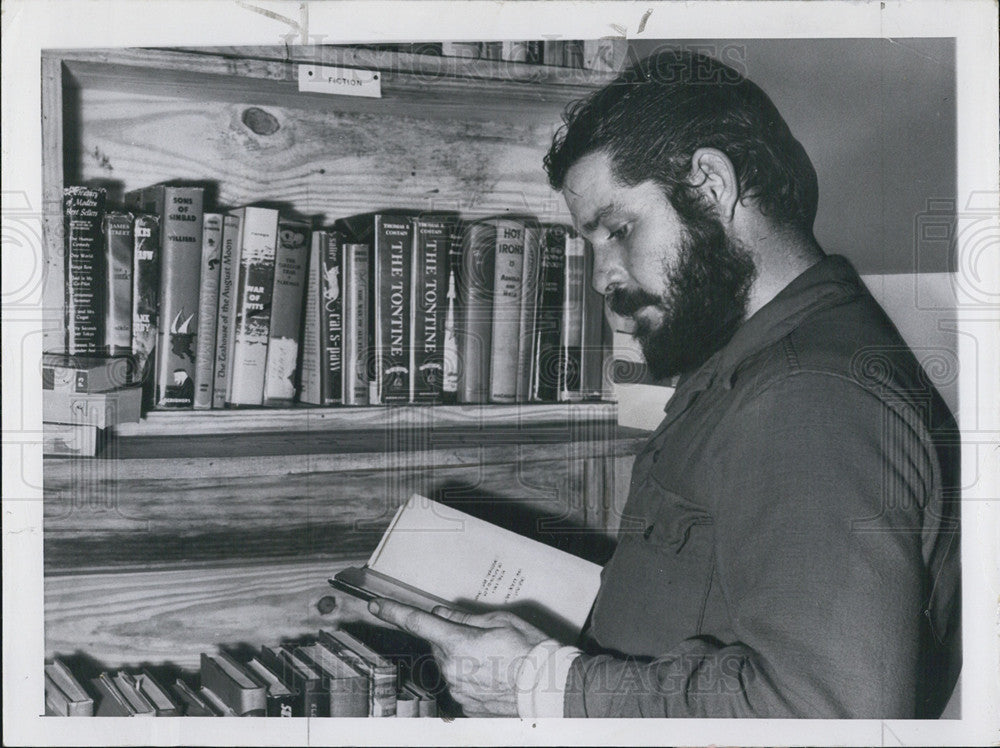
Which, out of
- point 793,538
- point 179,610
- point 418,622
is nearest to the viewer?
point 793,538

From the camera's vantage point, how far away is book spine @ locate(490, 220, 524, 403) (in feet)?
3.31

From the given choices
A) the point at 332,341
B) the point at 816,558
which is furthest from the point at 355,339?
the point at 816,558

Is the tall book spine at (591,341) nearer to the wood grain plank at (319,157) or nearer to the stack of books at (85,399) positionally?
the wood grain plank at (319,157)

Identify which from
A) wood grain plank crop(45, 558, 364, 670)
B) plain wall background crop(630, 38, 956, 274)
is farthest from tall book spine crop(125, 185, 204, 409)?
plain wall background crop(630, 38, 956, 274)

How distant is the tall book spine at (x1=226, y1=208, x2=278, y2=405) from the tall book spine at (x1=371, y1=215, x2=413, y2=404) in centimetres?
13

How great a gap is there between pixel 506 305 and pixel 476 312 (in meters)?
0.04

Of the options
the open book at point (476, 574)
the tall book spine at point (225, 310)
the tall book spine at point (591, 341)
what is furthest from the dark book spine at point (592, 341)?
the tall book spine at point (225, 310)

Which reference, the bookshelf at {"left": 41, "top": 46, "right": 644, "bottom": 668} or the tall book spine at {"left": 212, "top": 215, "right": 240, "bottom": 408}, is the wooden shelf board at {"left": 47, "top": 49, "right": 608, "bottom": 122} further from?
the tall book spine at {"left": 212, "top": 215, "right": 240, "bottom": 408}

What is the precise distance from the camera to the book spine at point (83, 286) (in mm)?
961

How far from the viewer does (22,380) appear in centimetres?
98

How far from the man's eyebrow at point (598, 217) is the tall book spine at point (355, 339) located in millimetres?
272

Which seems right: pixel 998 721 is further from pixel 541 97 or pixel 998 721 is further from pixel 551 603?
pixel 541 97

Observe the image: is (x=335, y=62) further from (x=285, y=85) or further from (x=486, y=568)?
(x=486, y=568)

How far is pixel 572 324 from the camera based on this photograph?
1023mm
